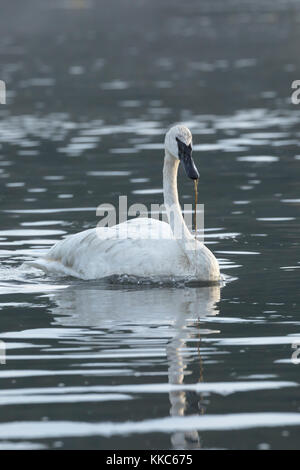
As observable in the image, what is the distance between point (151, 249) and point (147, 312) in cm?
155

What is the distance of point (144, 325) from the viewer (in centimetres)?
1155

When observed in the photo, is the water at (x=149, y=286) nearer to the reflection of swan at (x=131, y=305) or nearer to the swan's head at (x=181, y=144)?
the reflection of swan at (x=131, y=305)

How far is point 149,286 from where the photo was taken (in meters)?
13.5

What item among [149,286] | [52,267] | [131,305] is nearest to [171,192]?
[149,286]

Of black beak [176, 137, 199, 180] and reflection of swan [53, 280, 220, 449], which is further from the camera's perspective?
black beak [176, 137, 199, 180]

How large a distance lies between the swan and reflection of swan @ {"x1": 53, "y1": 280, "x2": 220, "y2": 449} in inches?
10.7

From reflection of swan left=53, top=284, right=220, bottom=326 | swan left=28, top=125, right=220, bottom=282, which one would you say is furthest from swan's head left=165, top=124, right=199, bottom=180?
reflection of swan left=53, top=284, right=220, bottom=326

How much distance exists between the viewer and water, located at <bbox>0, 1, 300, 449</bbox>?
8.88 m

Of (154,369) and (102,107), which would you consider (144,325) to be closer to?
(154,369)

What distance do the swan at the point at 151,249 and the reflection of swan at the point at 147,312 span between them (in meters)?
0.27

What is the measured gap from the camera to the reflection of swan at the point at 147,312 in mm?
10906

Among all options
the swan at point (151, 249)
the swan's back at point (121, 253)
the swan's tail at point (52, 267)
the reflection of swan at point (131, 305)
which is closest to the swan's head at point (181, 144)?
the swan at point (151, 249)

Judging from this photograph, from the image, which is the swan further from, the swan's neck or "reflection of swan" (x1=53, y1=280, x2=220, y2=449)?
"reflection of swan" (x1=53, y1=280, x2=220, y2=449)

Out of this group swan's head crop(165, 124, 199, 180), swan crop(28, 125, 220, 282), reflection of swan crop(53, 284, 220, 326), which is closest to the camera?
reflection of swan crop(53, 284, 220, 326)
